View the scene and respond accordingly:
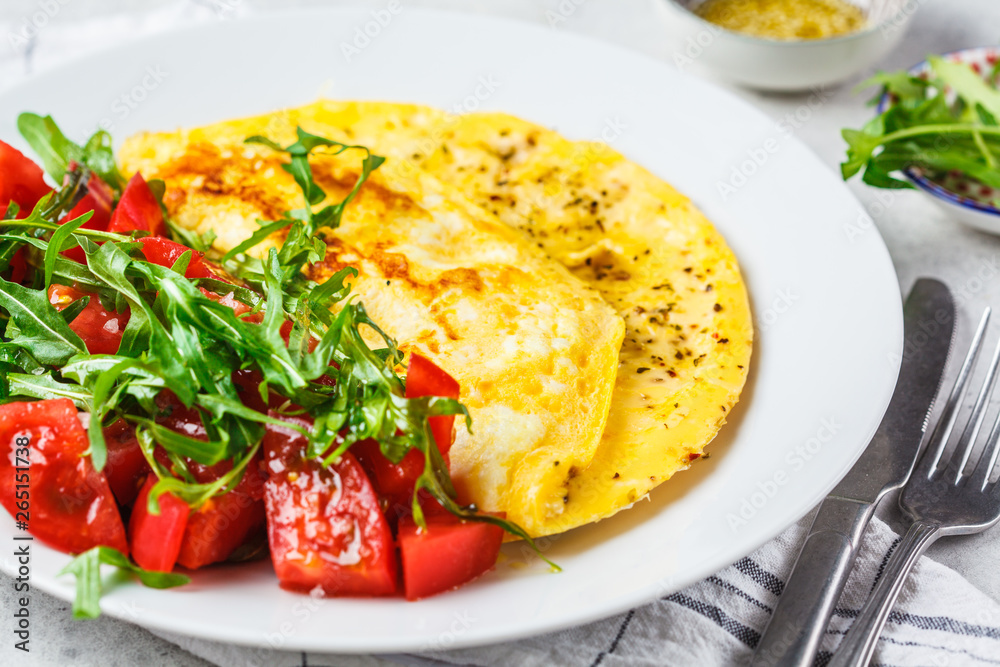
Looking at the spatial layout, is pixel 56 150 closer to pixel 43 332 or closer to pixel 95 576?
pixel 43 332

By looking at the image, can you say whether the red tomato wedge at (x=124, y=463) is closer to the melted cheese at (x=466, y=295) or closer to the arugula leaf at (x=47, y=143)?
the melted cheese at (x=466, y=295)

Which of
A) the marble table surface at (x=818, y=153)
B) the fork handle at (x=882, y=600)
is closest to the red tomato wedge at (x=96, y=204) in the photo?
the marble table surface at (x=818, y=153)

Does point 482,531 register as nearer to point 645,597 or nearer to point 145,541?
point 645,597

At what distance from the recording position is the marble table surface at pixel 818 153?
8.87 ft

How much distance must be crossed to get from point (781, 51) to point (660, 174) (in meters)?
1.28

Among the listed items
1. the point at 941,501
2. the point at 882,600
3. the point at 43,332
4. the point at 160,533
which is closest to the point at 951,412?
the point at 941,501

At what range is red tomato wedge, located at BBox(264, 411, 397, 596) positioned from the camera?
2406 mm

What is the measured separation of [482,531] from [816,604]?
3.30 feet

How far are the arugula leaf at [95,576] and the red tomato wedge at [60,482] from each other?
0.10m

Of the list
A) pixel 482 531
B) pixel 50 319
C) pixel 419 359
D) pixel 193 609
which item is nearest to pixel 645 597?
pixel 482 531

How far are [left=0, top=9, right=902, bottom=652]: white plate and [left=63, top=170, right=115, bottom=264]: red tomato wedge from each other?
810mm

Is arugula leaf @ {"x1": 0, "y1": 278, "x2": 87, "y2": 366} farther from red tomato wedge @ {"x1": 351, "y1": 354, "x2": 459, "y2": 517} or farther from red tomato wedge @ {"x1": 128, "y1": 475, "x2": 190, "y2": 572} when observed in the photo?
red tomato wedge @ {"x1": 351, "y1": 354, "x2": 459, "y2": 517}

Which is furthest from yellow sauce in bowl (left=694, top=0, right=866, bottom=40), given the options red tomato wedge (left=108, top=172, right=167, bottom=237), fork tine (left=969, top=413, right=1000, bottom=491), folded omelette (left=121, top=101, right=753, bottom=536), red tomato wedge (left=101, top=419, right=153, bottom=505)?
red tomato wedge (left=101, top=419, right=153, bottom=505)

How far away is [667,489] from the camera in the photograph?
9.30 ft
